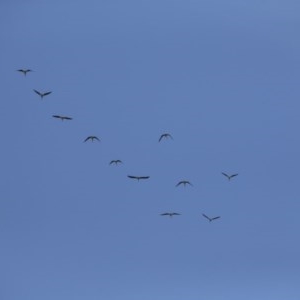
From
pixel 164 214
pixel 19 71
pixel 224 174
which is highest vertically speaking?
pixel 19 71

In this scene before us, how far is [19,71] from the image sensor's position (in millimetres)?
34656

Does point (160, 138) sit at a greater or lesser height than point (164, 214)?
greater

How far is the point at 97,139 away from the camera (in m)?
35.4

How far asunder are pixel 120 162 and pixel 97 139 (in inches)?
69.1

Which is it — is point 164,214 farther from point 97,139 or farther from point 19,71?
point 19,71

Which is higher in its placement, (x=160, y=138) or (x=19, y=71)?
(x=19, y=71)

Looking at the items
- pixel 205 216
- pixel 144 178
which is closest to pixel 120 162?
pixel 144 178

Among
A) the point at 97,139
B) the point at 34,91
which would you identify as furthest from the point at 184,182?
the point at 34,91

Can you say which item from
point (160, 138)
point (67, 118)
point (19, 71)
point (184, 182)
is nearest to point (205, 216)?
point (184, 182)

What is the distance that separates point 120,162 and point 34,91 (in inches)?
208

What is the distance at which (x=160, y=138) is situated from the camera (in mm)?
34125

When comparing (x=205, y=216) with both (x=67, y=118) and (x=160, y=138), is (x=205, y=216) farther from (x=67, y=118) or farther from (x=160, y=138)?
(x=67, y=118)

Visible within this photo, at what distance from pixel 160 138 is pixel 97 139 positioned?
10.9 feet

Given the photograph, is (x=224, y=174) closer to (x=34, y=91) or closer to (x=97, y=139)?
(x=97, y=139)
